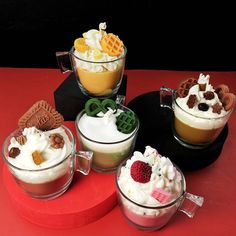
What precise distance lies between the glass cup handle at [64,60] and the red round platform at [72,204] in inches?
24.0

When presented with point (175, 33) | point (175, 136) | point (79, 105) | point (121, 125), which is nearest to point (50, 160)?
point (121, 125)

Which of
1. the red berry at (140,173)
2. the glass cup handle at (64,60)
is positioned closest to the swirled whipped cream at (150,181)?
the red berry at (140,173)

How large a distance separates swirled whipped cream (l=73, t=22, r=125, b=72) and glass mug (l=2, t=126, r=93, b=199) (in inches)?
14.2

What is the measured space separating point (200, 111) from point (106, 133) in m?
0.41

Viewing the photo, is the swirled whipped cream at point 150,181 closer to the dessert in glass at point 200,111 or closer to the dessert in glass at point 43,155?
the dessert in glass at point 43,155

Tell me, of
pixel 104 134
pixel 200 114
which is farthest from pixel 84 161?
pixel 200 114

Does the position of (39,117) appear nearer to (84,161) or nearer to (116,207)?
(84,161)

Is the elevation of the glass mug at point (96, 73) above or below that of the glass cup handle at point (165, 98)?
above

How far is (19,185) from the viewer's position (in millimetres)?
1347

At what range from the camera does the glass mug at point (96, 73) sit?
1.60m

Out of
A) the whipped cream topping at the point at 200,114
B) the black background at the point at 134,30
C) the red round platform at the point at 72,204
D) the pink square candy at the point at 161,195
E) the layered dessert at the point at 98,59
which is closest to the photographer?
the pink square candy at the point at 161,195

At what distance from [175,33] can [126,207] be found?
1.63 meters

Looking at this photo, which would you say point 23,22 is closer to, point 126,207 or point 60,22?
point 60,22

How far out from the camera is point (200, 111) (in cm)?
149
